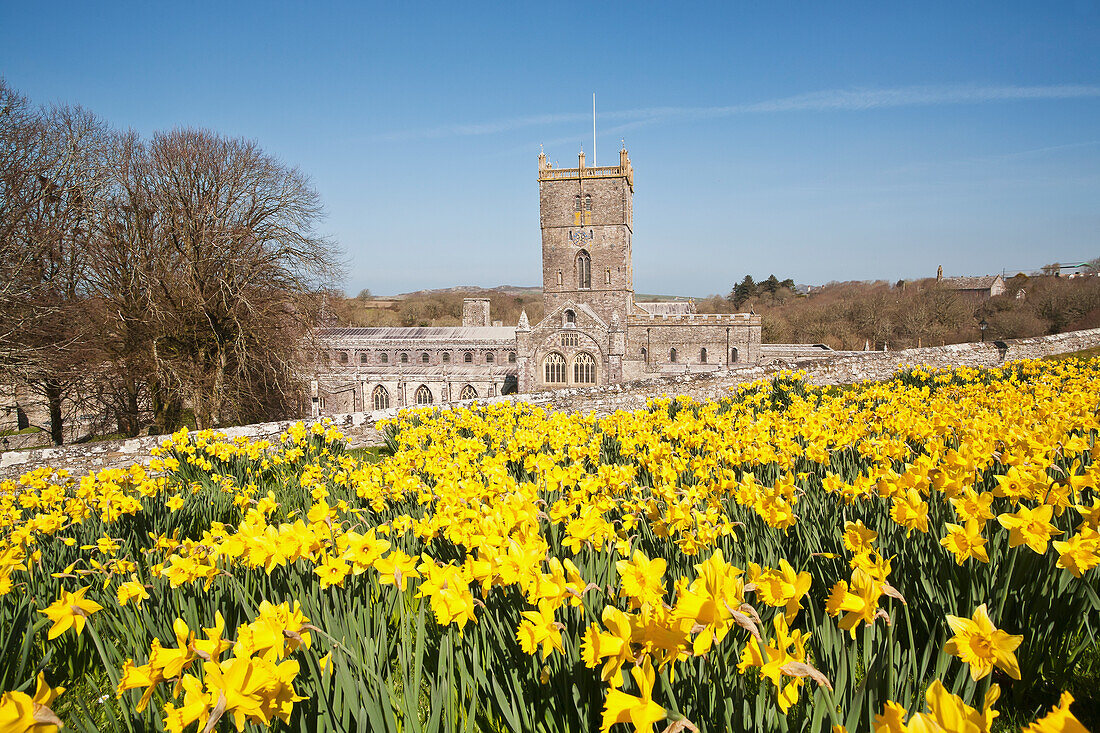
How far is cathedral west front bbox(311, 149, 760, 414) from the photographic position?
37219 millimetres

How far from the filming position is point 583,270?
43.7 m

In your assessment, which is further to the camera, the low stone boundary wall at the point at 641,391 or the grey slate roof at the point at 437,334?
the grey slate roof at the point at 437,334

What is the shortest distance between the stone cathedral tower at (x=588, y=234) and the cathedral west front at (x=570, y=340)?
0.24 feet

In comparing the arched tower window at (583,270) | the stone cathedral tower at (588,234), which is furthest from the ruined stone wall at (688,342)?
the arched tower window at (583,270)

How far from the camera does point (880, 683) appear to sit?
181cm

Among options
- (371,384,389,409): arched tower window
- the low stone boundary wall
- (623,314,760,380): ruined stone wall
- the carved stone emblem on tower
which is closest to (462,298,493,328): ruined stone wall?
the carved stone emblem on tower

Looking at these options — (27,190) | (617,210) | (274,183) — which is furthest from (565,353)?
(27,190)

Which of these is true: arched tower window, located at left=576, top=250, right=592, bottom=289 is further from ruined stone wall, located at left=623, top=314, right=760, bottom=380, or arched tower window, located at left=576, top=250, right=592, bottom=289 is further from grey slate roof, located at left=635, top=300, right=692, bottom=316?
grey slate roof, located at left=635, top=300, right=692, bottom=316

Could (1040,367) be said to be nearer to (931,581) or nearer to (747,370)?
(747,370)

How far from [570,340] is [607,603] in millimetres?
34730

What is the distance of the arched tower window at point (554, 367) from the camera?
37312mm

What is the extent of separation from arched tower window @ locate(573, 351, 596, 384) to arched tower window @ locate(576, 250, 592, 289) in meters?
8.47

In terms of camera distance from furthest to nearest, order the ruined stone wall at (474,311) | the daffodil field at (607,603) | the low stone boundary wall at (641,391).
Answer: the ruined stone wall at (474,311)
the low stone boundary wall at (641,391)
the daffodil field at (607,603)

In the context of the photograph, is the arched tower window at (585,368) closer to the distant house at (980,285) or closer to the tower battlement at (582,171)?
the tower battlement at (582,171)
